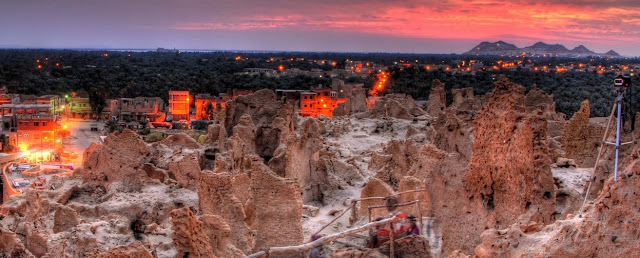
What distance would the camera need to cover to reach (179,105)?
54.2m

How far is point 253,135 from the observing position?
1838cm

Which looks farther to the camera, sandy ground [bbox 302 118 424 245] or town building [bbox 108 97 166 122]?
town building [bbox 108 97 166 122]

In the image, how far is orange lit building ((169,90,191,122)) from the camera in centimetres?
5384

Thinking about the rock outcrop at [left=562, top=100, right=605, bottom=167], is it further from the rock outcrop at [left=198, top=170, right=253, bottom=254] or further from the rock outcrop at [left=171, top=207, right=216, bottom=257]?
the rock outcrop at [left=171, top=207, right=216, bottom=257]

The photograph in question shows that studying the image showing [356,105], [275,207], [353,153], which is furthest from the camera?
[356,105]

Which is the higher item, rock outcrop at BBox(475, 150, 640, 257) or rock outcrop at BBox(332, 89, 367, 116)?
rock outcrop at BBox(475, 150, 640, 257)

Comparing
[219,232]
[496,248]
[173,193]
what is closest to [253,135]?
[173,193]

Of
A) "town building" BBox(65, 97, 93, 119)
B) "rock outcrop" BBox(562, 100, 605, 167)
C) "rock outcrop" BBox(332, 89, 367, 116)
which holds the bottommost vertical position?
"town building" BBox(65, 97, 93, 119)

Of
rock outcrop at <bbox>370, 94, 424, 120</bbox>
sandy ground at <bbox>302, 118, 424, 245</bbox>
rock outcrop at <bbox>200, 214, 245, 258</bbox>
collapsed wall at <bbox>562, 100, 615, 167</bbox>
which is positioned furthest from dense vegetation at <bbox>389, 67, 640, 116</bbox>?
rock outcrop at <bbox>200, 214, 245, 258</bbox>

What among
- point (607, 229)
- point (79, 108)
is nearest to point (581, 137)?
point (607, 229)

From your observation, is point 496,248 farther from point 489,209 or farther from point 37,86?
point 37,86

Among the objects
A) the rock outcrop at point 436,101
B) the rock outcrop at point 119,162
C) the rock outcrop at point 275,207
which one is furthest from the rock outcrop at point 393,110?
the rock outcrop at point 275,207

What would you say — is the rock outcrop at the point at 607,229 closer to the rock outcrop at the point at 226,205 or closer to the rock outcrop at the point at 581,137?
the rock outcrop at the point at 226,205

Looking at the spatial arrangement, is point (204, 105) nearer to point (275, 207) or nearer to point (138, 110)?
point (138, 110)
